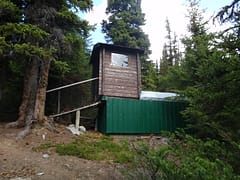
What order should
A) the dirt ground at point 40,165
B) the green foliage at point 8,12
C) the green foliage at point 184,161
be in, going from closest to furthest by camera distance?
the green foliage at point 184,161 < the dirt ground at point 40,165 < the green foliage at point 8,12

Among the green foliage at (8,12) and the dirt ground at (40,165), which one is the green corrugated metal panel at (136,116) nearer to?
the dirt ground at (40,165)

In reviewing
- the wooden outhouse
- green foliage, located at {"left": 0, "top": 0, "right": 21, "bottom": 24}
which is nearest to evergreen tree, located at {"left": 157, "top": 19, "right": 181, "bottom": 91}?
the wooden outhouse

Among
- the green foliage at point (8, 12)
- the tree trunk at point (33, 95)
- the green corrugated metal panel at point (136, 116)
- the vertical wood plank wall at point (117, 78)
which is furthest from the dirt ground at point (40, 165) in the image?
the green foliage at point (8, 12)

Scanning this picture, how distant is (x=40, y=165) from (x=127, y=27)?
16.5 meters

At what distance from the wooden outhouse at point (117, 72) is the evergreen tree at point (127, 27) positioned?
7.19 meters

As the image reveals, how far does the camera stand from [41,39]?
30.2 ft

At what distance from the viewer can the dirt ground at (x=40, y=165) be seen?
19.1ft

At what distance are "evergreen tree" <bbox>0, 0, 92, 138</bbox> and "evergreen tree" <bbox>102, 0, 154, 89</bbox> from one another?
941cm

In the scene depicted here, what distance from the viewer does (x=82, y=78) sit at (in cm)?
1495

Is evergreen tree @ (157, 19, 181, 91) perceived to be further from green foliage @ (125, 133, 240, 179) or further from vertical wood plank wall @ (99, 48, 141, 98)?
green foliage @ (125, 133, 240, 179)

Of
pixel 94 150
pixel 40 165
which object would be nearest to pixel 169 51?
pixel 94 150

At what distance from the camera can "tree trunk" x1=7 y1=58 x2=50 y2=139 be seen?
9.63m

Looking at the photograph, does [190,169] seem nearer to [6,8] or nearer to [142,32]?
[6,8]

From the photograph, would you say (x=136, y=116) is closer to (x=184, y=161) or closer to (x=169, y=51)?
(x=184, y=161)
